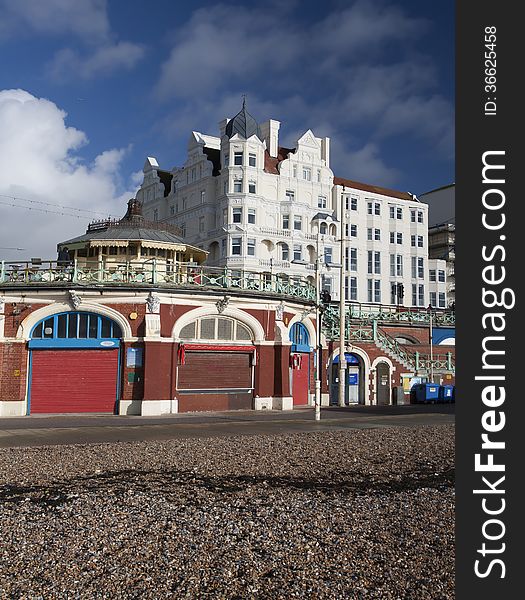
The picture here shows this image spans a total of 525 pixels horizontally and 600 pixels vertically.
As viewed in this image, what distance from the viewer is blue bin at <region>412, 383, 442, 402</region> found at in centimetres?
4025

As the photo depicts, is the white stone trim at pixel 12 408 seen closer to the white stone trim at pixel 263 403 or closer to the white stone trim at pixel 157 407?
the white stone trim at pixel 157 407

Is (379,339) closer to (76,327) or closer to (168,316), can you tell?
(168,316)

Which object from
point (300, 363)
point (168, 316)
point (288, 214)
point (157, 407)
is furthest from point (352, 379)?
point (288, 214)

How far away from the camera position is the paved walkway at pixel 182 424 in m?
20.0

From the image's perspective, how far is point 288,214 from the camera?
5884 centimetres

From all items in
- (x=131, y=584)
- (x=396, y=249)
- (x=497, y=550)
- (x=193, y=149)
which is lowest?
(x=131, y=584)

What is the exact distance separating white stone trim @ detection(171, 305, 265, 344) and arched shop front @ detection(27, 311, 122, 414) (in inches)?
107

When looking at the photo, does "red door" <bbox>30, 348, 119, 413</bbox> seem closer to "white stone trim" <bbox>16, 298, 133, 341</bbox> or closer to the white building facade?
"white stone trim" <bbox>16, 298, 133, 341</bbox>

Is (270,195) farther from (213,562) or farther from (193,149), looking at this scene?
(213,562)

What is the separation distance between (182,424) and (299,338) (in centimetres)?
1207

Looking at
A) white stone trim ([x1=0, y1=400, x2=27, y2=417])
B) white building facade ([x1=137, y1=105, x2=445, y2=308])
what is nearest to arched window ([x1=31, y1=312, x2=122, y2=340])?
white stone trim ([x1=0, y1=400, x2=27, y2=417])

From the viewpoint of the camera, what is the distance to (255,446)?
17.7 metres

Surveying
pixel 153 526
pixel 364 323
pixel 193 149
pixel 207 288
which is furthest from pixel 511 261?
pixel 193 149

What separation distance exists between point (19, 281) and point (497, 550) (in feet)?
87.1
